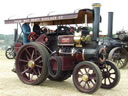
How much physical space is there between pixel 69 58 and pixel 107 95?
1212 millimetres

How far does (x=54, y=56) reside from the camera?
567 centimetres

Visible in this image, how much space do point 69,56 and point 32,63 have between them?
96 cm

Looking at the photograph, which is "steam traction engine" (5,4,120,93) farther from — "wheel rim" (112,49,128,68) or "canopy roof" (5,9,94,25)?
"wheel rim" (112,49,128,68)

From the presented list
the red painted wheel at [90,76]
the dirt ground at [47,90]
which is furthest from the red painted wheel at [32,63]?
the red painted wheel at [90,76]

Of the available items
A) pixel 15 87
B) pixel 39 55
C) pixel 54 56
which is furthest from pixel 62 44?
pixel 15 87

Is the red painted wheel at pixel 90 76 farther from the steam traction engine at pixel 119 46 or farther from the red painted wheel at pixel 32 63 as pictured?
the steam traction engine at pixel 119 46

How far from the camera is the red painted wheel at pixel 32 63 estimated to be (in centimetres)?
575

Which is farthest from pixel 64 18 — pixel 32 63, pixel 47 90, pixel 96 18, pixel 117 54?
pixel 117 54

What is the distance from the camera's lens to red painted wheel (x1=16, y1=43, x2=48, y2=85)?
5.75 m

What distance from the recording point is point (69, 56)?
18.8ft

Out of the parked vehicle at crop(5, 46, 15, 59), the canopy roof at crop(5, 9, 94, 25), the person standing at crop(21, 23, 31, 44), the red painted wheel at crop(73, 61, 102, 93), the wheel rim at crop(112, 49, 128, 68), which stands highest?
the canopy roof at crop(5, 9, 94, 25)

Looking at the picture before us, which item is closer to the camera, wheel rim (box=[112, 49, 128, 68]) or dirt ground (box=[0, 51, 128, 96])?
dirt ground (box=[0, 51, 128, 96])

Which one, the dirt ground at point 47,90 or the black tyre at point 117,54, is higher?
the dirt ground at point 47,90

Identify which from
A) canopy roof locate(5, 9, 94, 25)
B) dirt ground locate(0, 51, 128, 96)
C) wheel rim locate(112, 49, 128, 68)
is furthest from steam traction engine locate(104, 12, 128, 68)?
dirt ground locate(0, 51, 128, 96)
